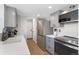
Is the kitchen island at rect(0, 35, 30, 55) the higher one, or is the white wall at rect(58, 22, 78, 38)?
the white wall at rect(58, 22, 78, 38)

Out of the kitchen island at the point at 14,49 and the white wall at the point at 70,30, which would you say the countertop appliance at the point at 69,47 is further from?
the kitchen island at the point at 14,49

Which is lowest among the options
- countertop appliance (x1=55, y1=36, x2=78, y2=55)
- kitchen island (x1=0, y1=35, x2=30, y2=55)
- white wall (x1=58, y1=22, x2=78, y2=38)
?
countertop appliance (x1=55, y1=36, x2=78, y2=55)

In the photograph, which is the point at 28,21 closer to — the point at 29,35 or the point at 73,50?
the point at 29,35

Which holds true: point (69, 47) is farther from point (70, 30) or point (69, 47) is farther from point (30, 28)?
point (30, 28)

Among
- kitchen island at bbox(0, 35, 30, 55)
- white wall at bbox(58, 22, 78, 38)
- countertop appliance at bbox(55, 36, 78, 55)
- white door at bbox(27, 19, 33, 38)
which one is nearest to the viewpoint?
kitchen island at bbox(0, 35, 30, 55)

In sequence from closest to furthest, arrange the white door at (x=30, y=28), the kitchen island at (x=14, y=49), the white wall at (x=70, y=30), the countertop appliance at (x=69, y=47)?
1. the kitchen island at (x=14, y=49)
2. the countertop appliance at (x=69, y=47)
3. the white wall at (x=70, y=30)
4. the white door at (x=30, y=28)

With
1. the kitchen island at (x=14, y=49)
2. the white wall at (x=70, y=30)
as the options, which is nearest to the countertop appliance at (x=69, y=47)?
the white wall at (x=70, y=30)

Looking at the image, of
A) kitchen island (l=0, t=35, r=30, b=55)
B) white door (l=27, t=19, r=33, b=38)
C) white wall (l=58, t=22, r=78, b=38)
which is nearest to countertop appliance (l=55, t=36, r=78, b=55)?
white wall (l=58, t=22, r=78, b=38)

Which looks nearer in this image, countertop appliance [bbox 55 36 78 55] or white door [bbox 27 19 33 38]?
countertop appliance [bbox 55 36 78 55]

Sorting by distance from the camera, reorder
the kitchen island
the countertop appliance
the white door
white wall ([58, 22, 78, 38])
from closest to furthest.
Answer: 1. the kitchen island
2. the countertop appliance
3. white wall ([58, 22, 78, 38])
4. the white door

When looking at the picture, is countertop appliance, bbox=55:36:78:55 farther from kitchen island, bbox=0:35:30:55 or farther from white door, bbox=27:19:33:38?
white door, bbox=27:19:33:38

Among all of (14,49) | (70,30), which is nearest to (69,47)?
(70,30)

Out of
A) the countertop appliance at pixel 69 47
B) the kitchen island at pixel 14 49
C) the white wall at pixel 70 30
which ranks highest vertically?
→ the white wall at pixel 70 30

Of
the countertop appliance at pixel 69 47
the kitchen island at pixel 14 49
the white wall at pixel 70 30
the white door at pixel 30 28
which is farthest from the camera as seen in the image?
the white door at pixel 30 28
